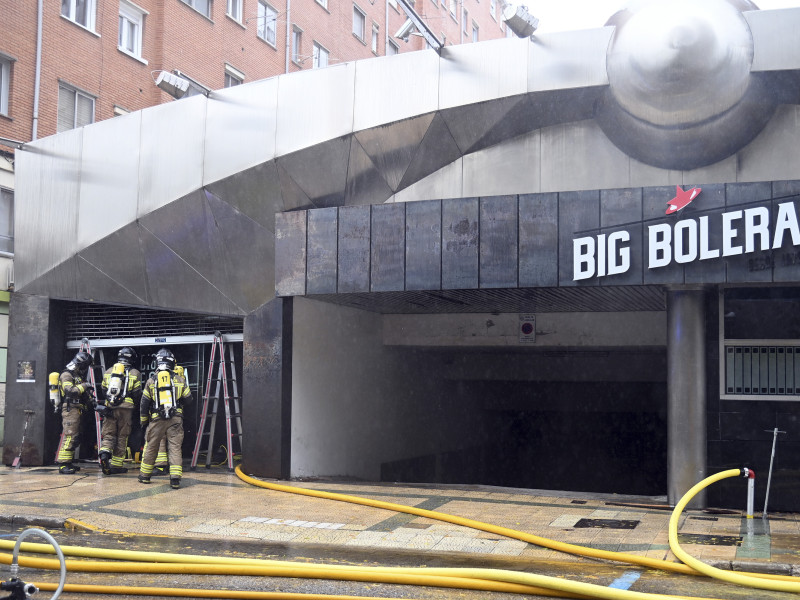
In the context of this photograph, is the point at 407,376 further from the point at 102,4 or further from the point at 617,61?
the point at 102,4

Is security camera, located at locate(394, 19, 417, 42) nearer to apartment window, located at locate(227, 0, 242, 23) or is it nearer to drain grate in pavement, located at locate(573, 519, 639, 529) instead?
drain grate in pavement, located at locate(573, 519, 639, 529)

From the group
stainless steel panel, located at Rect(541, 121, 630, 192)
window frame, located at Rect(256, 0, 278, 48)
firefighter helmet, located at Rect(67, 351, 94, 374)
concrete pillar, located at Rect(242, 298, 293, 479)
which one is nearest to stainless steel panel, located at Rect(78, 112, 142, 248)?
firefighter helmet, located at Rect(67, 351, 94, 374)

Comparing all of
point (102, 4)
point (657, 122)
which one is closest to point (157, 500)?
point (657, 122)

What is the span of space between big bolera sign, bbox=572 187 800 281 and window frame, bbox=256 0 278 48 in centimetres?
1954

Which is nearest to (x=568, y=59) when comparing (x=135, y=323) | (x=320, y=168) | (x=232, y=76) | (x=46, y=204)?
(x=320, y=168)

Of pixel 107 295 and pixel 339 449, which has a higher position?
pixel 107 295

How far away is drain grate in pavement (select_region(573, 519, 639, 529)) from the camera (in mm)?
9086

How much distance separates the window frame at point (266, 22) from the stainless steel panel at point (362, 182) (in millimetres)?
15501

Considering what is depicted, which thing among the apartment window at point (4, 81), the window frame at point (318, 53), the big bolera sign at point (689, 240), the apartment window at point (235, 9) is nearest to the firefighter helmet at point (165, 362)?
the big bolera sign at point (689, 240)

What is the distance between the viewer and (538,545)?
8.02 meters

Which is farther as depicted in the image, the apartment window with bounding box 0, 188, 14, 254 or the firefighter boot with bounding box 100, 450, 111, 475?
the apartment window with bounding box 0, 188, 14, 254

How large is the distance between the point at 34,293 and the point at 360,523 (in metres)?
8.31

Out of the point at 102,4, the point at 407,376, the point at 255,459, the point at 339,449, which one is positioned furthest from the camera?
the point at 102,4

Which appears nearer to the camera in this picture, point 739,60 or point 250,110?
point 739,60
